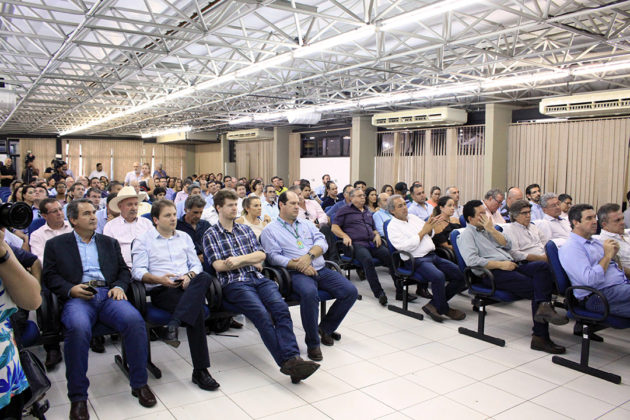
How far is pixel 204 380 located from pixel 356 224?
303 cm

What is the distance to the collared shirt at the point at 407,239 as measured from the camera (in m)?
4.98

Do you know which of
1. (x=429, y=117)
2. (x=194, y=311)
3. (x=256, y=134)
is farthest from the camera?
(x=256, y=134)

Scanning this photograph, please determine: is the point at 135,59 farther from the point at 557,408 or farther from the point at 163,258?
the point at 557,408

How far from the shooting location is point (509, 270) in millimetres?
4203

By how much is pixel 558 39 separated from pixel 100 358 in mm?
7468

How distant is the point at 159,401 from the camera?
9.99 feet

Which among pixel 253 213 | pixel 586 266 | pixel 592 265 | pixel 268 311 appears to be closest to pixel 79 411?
pixel 268 311

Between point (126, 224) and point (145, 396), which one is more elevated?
point (126, 224)

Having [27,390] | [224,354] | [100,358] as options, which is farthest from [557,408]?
[100,358]

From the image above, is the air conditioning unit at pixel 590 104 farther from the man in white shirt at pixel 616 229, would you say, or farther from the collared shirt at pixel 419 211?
the man in white shirt at pixel 616 229

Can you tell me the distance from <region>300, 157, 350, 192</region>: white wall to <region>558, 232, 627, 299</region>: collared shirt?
1142 centimetres

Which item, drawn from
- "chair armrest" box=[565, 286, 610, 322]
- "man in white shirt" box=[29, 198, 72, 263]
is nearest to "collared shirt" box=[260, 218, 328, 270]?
"man in white shirt" box=[29, 198, 72, 263]

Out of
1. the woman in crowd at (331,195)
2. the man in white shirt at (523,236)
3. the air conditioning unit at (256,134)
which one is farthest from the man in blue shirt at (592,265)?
the air conditioning unit at (256,134)

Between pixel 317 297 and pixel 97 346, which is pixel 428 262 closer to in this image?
pixel 317 297
